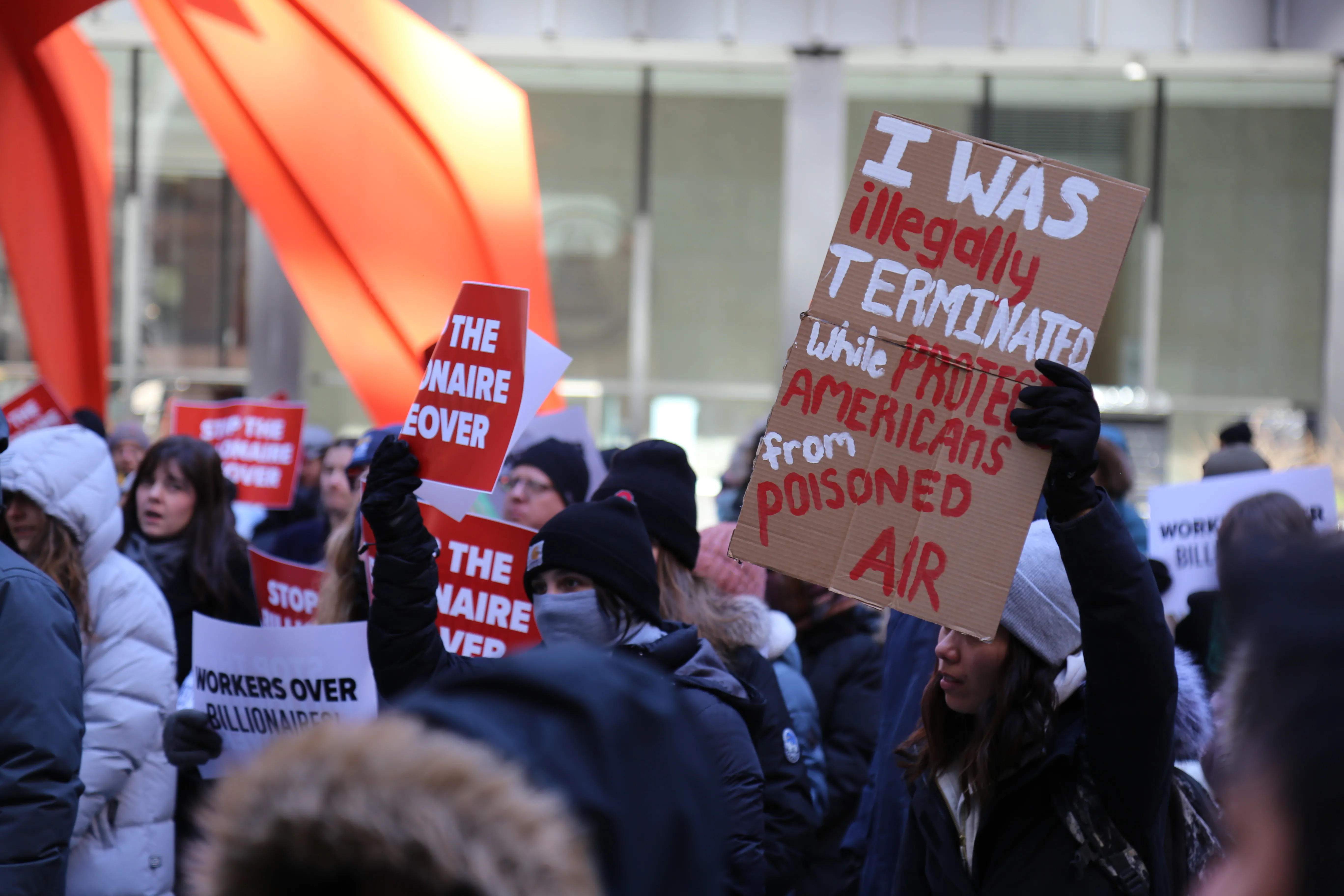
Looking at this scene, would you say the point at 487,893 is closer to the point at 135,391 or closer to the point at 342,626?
the point at 342,626

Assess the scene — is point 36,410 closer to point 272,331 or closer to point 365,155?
point 365,155

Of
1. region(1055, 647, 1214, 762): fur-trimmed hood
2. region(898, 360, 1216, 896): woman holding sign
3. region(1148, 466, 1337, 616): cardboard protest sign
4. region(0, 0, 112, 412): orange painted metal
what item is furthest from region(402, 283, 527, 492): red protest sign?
region(0, 0, 112, 412): orange painted metal

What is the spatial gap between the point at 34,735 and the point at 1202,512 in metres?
4.18

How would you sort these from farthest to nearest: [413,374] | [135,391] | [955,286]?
[135,391] → [413,374] → [955,286]

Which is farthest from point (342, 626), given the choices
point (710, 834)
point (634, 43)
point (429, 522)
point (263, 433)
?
point (634, 43)

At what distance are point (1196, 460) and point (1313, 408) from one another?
1281 millimetres

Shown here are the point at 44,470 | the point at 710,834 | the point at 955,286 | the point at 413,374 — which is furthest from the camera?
the point at 413,374

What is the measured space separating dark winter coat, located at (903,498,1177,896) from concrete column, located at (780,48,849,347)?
10.8 metres

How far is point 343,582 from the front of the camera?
12.2 feet

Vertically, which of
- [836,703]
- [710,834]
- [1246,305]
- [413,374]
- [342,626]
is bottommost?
[836,703]

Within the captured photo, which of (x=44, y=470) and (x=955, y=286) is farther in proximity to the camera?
(x=44, y=470)

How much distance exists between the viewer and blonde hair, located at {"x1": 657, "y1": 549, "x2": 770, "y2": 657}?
11.1 ft

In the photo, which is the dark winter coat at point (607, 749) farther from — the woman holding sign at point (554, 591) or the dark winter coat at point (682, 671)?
the woman holding sign at point (554, 591)

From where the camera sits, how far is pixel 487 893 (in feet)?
3.13
